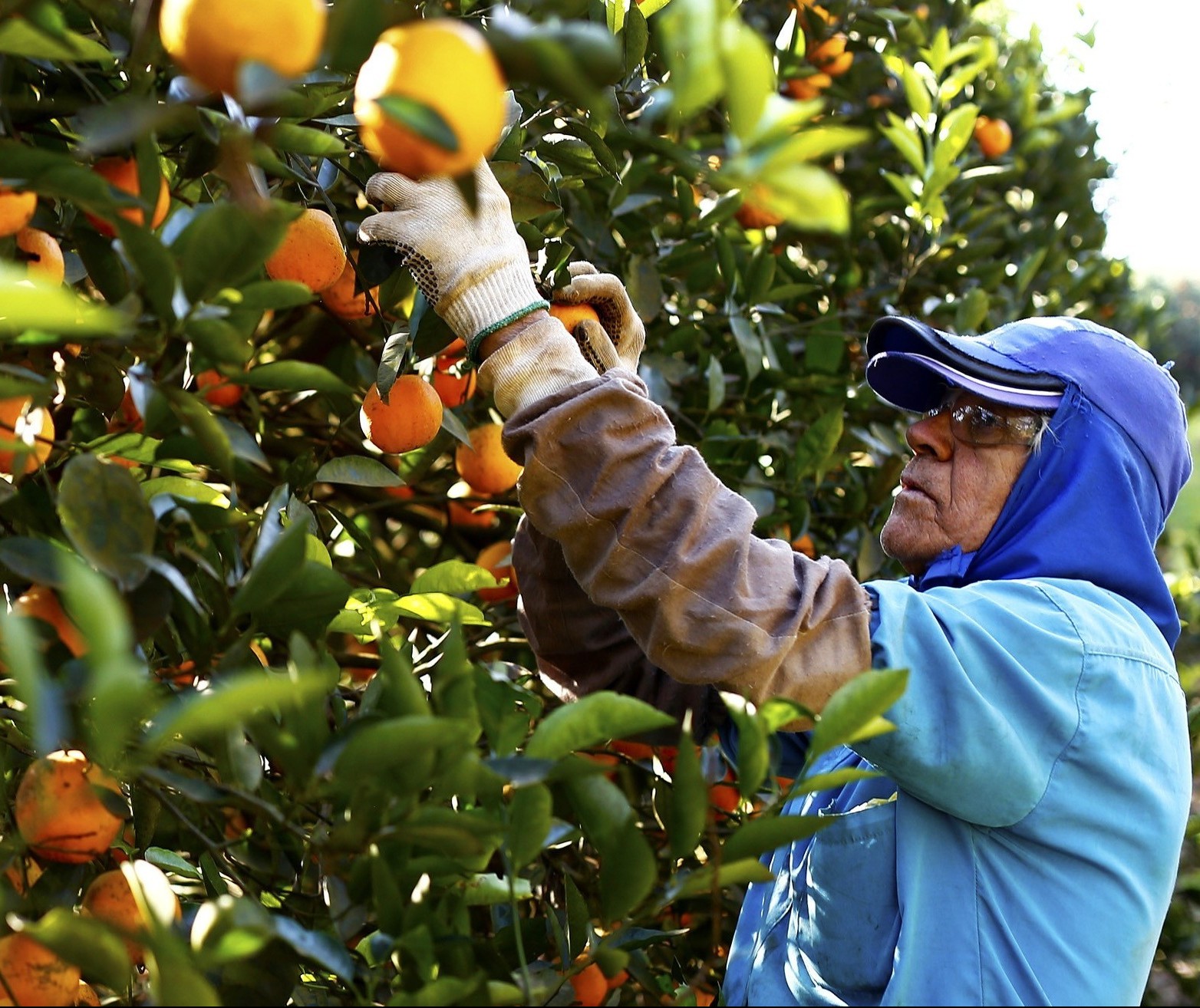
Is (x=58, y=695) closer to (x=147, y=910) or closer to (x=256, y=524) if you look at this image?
(x=147, y=910)

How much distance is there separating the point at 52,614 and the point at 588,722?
398mm

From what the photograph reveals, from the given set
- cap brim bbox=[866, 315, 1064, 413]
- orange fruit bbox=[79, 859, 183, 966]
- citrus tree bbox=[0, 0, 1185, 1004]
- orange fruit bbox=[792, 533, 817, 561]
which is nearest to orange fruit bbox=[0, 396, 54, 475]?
citrus tree bbox=[0, 0, 1185, 1004]

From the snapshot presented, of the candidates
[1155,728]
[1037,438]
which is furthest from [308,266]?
[1155,728]

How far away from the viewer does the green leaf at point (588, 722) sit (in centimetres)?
94

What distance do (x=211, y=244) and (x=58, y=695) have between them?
0.29 m

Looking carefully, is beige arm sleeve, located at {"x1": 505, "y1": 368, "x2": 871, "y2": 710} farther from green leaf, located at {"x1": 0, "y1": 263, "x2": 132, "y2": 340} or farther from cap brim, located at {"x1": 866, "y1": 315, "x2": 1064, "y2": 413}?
green leaf, located at {"x1": 0, "y1": 263, "x2": 132, "y2": 340}

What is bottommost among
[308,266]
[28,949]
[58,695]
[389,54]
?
[28,949]

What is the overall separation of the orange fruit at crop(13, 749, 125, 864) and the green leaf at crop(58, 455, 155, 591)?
0.73 feet

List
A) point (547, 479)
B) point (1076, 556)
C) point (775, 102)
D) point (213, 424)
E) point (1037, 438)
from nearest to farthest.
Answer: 1. point (775, 102)
2. point (213, 424)
3. point (547, 479)
4. point (1076, 556)
5. point (1037, 438)

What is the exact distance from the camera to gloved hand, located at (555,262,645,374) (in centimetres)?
149

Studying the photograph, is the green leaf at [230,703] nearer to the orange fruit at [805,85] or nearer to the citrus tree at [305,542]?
the citrus tree at [305,542]

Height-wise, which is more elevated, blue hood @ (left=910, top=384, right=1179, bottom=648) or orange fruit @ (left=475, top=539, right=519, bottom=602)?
blue hood @ (left=910, top=384, right=1179, bottom=648)

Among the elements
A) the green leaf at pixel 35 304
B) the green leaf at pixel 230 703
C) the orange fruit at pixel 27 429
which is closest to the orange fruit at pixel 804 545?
the orange fruit at pixel 27 429

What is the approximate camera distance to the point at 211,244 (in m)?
0.86
